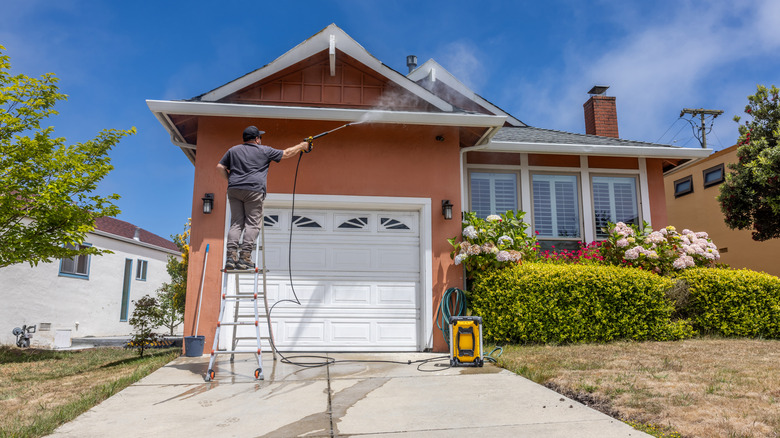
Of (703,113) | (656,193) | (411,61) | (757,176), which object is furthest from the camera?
(703,113)

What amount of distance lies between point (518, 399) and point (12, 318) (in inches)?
561

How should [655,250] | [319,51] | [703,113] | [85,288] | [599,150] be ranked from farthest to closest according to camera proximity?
1. [703,113]
2. [85,288]
3. [599,150]
4. [655,250]
5. [319,51]

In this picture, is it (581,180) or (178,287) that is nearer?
(581,180)

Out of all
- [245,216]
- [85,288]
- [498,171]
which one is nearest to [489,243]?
[498,171]

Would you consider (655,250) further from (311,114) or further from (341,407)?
(341,407)

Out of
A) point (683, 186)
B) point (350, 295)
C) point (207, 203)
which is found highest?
point (683, 186)

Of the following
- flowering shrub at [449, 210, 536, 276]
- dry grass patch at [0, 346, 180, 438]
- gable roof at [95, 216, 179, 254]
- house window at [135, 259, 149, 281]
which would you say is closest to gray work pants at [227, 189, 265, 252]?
dry grass patch at [0, 346, 180, 438]

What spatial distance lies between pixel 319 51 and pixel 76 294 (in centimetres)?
1266

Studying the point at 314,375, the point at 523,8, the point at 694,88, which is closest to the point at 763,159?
the point at 523,8

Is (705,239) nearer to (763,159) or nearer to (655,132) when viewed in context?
(763,159)

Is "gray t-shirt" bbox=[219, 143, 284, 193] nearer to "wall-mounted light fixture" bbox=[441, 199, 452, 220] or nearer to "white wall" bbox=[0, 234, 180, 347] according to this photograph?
"wall-mounted light fixture" bbox=[441, 199, 452, 220]

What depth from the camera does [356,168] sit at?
24.4 feet

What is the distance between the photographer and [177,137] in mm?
7688

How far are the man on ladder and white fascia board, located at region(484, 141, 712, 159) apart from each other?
4.45 m
